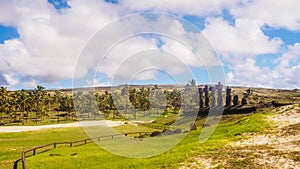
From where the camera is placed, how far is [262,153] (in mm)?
27969

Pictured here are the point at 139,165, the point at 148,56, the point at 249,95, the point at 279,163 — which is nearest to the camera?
the point at 279,163

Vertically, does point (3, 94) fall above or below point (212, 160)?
above

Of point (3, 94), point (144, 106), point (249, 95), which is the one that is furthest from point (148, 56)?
point (249, 95)

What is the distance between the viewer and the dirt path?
24859mm

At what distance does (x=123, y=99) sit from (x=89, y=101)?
30.6 m

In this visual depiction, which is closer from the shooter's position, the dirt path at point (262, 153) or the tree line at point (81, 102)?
the dirt path at point (262, 153)

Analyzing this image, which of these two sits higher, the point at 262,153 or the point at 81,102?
the point at 81,102

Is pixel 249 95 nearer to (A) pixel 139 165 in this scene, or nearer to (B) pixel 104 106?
(B) pixel 104 106

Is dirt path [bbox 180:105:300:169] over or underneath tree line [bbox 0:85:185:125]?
underneath

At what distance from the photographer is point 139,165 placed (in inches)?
1161

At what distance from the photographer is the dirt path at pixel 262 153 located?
24.9 meters

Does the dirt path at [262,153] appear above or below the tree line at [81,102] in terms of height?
below

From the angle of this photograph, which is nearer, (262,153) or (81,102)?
(262,153)

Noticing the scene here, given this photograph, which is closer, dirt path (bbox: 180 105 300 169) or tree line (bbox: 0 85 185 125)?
dirt path (bbox: 180 105 300 169)
